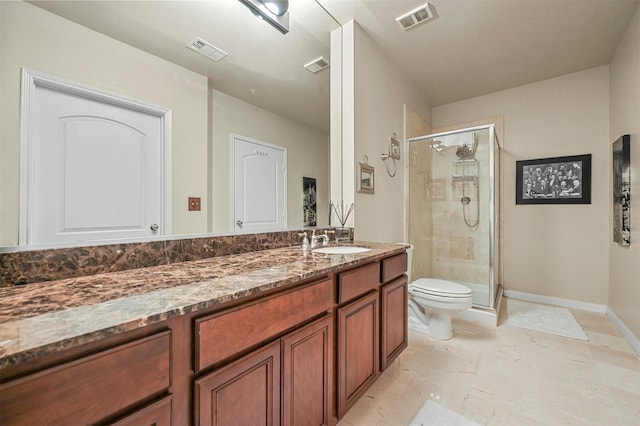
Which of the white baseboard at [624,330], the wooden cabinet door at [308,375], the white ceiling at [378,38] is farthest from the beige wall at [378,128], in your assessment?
the white baseboard at [624,330]

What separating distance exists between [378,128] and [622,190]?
2113 millimetres

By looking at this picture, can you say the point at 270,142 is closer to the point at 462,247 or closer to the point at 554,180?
the point at 462,247

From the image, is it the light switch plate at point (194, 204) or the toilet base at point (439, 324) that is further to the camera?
the toilet base at point (439, 324)

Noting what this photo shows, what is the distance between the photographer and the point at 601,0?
6.44 feet

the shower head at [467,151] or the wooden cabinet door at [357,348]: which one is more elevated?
the shower head at [467,151]

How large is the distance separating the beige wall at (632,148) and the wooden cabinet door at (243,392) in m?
2.73

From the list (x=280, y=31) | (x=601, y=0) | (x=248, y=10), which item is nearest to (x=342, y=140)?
(x=280, y=31)

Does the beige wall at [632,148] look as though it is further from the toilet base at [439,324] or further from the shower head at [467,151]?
the toilet base at [439,324]

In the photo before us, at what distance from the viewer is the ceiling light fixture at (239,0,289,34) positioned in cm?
157

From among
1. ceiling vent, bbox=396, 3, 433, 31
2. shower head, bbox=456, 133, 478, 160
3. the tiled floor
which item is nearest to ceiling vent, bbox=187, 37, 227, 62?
ceiling vent, bbox=396, 3, 433, 31

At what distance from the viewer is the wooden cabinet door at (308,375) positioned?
1.00 metres

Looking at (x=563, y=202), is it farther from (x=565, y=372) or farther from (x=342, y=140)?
(x=342, y=140)

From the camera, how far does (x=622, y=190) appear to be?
232 centimetres

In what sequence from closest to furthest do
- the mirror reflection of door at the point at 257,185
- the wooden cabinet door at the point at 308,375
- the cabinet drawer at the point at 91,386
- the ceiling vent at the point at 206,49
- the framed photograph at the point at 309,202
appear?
the cabinet drawer at the point at 91,386
the wooden cabinet door at the point at 308,375
the ceiling vent at the point at 206,49
the mirror reflection of door at the point at 257,185
the framed photograph at the point at 309,202
